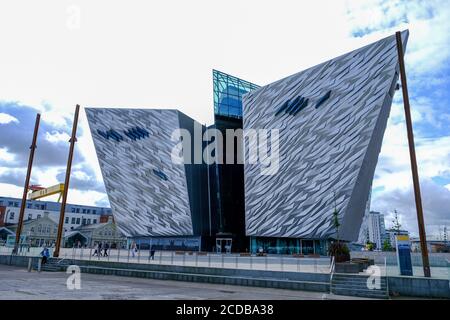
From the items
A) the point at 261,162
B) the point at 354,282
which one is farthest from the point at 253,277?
the point at 261,162

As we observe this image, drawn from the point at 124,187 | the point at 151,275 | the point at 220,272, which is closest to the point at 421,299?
the point at 220,272

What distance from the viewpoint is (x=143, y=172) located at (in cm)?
6100

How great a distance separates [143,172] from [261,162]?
21712 millimetres

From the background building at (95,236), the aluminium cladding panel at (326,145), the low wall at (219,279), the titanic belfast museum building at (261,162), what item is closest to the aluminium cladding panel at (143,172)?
the titanic belfast museum building at (261,162)

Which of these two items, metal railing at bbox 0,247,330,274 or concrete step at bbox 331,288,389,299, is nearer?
concrete step at bbox 331,288,389,299

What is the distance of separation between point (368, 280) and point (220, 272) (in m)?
8.59

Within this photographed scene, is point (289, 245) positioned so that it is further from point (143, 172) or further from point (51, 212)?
point (51, 212)

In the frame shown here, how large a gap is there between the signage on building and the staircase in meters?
1.76

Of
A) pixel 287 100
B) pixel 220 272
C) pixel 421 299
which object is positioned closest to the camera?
pixel 421 299

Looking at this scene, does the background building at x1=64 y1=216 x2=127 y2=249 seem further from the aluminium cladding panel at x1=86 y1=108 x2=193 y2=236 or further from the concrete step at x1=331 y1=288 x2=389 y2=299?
the concrete step at x1=331 y1=288 x2=389 y2=299

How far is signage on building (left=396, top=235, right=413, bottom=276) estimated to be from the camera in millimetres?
17266

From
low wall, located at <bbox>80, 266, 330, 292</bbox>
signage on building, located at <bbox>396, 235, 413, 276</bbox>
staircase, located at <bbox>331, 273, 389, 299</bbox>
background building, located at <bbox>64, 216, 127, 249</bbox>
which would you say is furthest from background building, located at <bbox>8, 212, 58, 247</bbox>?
signage on building, located at <bbox>396, 235, 413, 276</bbox>

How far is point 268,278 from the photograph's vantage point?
19.8m
